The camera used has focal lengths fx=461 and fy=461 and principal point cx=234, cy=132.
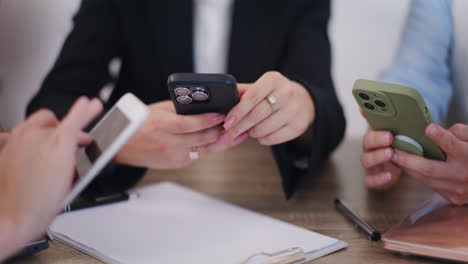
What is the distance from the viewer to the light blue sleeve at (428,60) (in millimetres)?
770

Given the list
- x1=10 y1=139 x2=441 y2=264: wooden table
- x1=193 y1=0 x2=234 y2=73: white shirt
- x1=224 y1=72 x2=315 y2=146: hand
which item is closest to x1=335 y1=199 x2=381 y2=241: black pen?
x1=10 y1=139 x2=441 y2=264: wooden table

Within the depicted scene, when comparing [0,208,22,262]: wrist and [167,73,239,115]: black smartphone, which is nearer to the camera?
[0,208,22,262]: wrist

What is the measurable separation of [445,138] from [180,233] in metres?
0.33

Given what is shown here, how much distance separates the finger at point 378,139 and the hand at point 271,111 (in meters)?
0.09

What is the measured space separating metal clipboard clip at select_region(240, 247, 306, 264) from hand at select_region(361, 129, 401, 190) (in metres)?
0.20

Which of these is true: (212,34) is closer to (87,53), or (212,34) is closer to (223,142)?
(87,53)

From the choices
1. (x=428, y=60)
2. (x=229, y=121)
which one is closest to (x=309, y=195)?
(x=229, y=121)

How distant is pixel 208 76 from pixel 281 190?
0.94 ft

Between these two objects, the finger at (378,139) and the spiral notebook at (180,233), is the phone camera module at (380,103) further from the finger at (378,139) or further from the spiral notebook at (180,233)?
the spiral notebook at (180,233)

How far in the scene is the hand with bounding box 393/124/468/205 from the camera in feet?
1.77

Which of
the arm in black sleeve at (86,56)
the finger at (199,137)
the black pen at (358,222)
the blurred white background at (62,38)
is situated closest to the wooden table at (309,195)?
the black pen at (358,222)

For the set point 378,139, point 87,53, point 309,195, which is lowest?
point 309,195

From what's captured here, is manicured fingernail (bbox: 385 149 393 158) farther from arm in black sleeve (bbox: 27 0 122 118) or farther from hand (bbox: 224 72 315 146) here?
arm in black sleeve (bbox: 27 0 122 118)

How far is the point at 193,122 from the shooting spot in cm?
57
